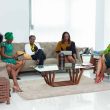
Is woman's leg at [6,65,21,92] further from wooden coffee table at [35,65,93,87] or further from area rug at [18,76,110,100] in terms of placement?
wooden coffee table at [35,65,93,87]

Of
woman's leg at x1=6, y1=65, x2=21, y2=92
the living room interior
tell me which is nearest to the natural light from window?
the living room interior

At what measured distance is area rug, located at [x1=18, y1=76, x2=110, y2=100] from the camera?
14.5 feet

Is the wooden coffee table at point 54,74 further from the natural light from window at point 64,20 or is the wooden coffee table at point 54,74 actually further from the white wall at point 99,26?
the white wall at point 99,26

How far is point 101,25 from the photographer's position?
790cm

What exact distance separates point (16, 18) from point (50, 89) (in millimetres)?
2880

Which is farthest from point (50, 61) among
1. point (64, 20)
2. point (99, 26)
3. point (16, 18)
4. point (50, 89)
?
point (99, 26)

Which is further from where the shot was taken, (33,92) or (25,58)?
→ (25,58)

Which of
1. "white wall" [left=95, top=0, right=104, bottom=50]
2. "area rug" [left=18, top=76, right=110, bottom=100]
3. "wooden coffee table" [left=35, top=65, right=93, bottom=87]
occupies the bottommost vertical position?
"area rug" [left=18, top=76, right=110, bottom=100]

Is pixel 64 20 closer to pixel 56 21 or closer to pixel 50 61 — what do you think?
pixel 56 21

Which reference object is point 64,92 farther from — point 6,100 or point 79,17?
point 79,17

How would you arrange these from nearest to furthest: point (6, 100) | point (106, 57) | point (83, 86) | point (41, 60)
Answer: point (6, 100), point (83, 86), point (106, 57), point (41, 60)

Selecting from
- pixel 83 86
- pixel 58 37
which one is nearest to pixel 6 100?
pixel 83 86

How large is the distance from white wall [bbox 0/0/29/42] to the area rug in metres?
1.96

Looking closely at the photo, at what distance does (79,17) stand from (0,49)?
10.7ft
